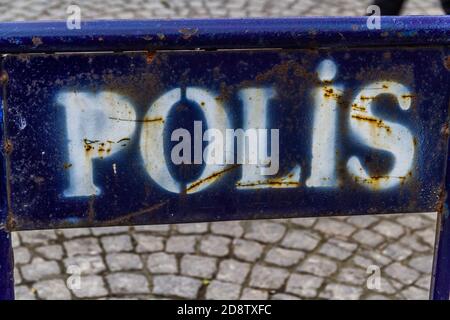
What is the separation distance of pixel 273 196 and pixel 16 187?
742mm

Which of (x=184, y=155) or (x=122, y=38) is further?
(x=184, y=155)

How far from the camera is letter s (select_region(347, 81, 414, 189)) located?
204 centimetres

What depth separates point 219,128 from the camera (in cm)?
200

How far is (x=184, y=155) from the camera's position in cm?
203

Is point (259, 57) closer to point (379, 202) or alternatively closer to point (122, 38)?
point (122, 38)

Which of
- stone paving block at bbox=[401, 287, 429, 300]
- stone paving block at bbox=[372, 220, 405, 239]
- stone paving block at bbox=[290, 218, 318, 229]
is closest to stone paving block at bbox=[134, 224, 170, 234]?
stone paving block at bbox=[290, 218, 318, 229]

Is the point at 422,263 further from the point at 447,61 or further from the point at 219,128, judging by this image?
the point at 219,128

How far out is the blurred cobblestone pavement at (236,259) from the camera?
136 inches

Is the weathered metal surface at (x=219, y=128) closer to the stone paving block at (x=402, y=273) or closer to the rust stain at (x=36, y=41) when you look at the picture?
the rust stain at (x=36, y=41)

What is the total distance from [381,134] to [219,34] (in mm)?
593

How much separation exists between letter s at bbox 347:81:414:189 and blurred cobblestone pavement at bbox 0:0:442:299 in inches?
55.2

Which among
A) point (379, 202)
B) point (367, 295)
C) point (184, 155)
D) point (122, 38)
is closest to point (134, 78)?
point (122, 38)

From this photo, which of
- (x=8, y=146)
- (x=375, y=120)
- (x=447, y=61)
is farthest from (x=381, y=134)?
(x=8, y=146)

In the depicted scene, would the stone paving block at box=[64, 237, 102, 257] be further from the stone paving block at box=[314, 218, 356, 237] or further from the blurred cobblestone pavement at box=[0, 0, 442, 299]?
the stone paving block at box=[314, 218, 356, 237]
